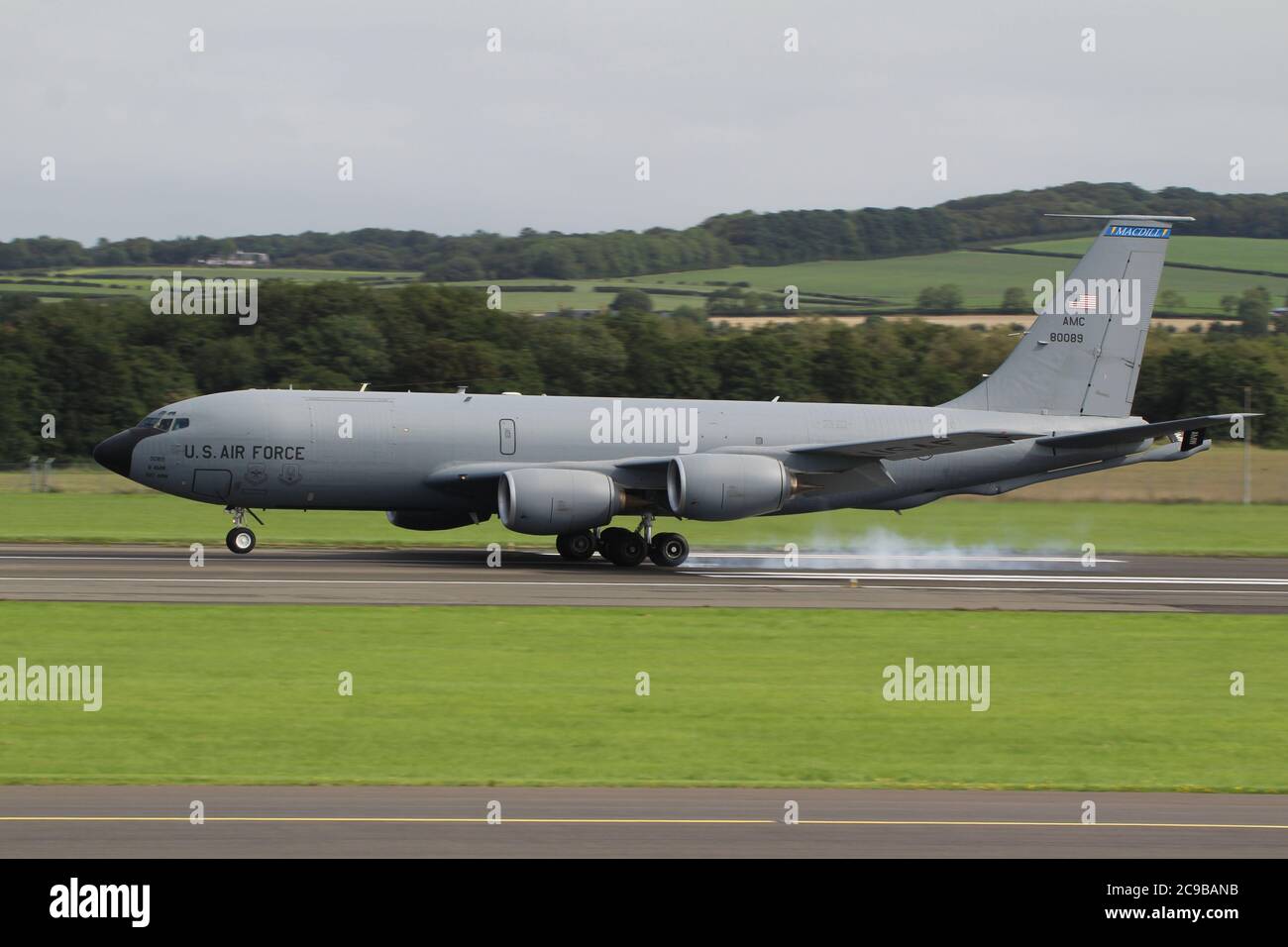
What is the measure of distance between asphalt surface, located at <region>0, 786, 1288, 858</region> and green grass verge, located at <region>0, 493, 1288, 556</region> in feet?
91.0

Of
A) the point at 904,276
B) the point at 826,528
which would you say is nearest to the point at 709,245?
the point at 904,276

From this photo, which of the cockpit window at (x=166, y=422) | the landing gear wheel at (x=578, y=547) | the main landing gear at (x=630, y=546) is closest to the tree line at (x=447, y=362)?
the cockpit window at (x=166, y=422)

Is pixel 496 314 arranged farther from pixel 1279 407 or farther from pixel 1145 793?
pixel 1145 793

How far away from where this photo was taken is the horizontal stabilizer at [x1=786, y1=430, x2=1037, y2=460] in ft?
117

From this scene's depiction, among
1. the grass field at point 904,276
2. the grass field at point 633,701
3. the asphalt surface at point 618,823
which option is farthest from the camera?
the grass field at point 904,276

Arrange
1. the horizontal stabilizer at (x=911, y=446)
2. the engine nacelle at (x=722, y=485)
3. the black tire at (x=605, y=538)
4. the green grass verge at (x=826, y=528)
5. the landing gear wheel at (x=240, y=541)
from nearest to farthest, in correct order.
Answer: the engine nacelle at (x=722, y=485)
the landing gear wheel at (x=240, y=541)
the horizontal stabilizer at (x=911, y=446)
the black tire at (x=605, y=538)
the green grass verge at (x=826, y=528)

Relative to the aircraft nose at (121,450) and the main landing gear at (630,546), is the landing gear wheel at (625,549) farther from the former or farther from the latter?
the aircraft nose at (121,450)

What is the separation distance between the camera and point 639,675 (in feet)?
63.9

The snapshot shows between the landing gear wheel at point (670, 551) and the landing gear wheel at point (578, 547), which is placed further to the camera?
the landing gear wheel at point (578, 547)

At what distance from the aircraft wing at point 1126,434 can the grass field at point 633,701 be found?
9.21 meters

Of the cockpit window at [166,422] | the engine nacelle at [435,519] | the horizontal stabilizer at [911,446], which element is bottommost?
the engine nacelle at [435,519]

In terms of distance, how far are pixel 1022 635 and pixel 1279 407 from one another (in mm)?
50762

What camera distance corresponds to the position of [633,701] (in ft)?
59.3

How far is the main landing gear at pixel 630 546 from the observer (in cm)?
3569
